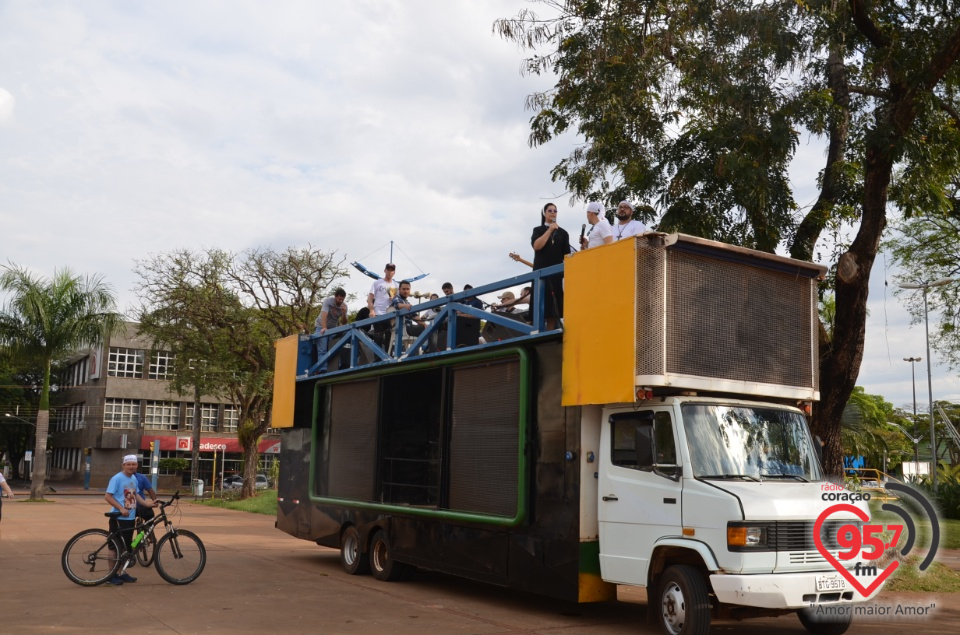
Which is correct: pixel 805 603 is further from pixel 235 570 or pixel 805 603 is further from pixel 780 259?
pixel 235 570

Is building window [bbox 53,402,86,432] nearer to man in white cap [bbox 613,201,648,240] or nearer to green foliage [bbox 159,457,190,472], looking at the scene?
green foliage [bbox 159,457,190,472]

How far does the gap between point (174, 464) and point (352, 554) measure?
165ft

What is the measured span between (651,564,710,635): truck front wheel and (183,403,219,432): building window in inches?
2323

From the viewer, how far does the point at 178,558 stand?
39.7 feet

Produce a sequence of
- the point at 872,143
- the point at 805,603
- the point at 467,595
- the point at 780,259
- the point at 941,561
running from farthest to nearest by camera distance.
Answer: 1. the point at 941,561
2. the point at 872,143
3. the point at 467,595
4. the point at 780,259
5. the point at 805,603

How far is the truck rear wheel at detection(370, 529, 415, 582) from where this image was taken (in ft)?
41.2

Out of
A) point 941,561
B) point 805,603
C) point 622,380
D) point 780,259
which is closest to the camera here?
point 805,603

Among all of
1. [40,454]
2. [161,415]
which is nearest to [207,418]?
[161,415]

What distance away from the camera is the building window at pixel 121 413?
201 ft

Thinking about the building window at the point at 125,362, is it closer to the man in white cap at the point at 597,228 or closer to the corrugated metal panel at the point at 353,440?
the corrugated metal panel at the point at 353,440

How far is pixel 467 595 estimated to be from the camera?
1172cm

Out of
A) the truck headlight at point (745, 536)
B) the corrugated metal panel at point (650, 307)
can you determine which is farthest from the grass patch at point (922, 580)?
the corrugated metal panel at point (650, 307)

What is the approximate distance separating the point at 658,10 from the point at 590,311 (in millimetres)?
7038

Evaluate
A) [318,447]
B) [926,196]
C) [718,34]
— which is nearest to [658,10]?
[718,34]
